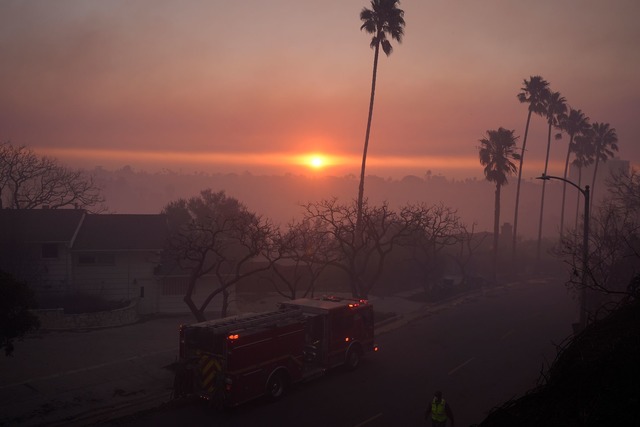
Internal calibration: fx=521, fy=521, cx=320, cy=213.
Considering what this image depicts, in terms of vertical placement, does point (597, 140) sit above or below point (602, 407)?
above

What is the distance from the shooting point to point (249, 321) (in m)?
18.4

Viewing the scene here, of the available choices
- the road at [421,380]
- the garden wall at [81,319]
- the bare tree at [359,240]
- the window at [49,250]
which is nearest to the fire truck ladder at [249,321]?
the road at [421,380]

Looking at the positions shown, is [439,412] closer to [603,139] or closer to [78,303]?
[78,303]

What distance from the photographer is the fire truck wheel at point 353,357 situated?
22.4 m

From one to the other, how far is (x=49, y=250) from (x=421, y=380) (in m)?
27.1

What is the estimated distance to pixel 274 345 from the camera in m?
18.5

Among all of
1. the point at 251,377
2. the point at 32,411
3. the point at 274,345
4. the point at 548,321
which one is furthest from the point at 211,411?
the point at 548,321

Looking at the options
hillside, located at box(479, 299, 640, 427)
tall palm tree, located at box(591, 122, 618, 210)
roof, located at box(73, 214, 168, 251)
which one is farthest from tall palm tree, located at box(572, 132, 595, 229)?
hillside, located at box(479, 299, 640, 427)

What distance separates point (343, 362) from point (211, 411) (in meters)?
6.47

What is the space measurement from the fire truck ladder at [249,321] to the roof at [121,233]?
19405mm

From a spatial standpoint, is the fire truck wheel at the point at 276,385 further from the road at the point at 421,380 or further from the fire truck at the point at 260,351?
the road at the point at 421,380

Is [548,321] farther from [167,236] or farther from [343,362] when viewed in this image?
[167,236]

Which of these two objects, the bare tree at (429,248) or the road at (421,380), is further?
the bare tree at (429,248)

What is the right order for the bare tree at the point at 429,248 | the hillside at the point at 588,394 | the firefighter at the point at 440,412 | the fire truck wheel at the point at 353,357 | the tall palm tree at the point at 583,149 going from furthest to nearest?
the tall palm tree at the point at 583,149 < the bare tree at the point at 429,248 < the fire truck wheel at the point at 353,357 < the firefighter at the point at 440,412 < the hillside at the point at 588,394
